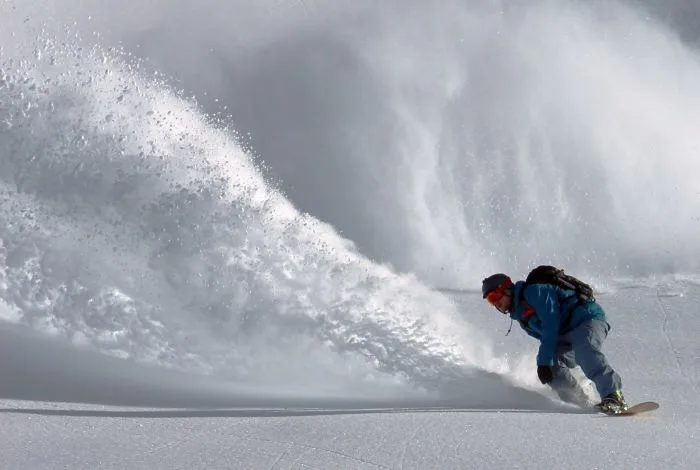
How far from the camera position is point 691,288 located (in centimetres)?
937

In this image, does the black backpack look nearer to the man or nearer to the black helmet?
the man

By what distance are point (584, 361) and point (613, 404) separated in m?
0.33

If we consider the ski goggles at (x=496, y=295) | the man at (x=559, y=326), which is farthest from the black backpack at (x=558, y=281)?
the ski goggles at (x=496, y=295)

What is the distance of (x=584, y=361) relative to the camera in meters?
5.35

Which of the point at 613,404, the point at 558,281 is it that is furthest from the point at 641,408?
the point at 558,281

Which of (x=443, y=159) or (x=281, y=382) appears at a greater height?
(x=443, y=159)

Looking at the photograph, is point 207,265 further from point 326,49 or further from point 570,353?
point 326,49

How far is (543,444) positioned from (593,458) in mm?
287

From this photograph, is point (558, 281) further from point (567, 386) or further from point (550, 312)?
point (567, 386)

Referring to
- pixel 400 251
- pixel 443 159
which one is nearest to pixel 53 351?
pixel 400 251

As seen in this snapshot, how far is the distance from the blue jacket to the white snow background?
0.39 m

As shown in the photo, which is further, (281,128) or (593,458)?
(281,128)

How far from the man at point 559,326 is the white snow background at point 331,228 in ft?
0.69

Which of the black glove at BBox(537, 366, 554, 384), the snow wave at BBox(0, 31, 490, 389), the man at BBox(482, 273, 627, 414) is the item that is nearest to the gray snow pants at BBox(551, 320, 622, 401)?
the man at BBox(482, 273, 627, 414)
